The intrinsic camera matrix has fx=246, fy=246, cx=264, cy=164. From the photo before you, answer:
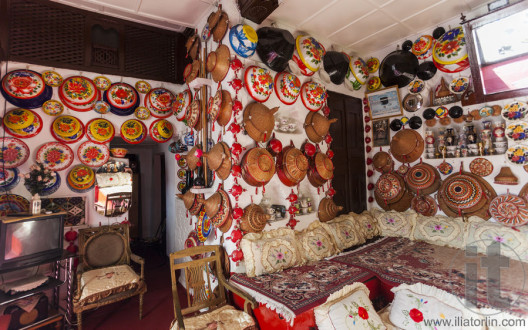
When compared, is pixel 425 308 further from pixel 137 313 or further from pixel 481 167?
pixel 137 313

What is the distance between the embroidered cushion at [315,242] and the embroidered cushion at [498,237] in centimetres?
167

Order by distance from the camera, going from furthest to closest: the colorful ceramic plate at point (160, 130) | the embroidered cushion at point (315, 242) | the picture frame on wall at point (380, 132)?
the picture frame on wall at point (380, 132), the colorful ceramic plate at point (160, 130), the embroidered cushion at point (315, 242)

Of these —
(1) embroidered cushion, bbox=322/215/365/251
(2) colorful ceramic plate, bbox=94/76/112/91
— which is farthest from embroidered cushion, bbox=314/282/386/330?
(2) colorful ceramic plate, bbox=94/76/112/91

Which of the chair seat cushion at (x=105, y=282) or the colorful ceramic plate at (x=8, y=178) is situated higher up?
the colorful ceramic plate at (x=8, y=178)

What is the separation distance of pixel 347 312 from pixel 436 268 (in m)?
1.28

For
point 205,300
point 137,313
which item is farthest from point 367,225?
point 137,313

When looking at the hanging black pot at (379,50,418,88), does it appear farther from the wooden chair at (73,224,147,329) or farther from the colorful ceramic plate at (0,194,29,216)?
the colorful ceramic plate at (0,194,29,216)

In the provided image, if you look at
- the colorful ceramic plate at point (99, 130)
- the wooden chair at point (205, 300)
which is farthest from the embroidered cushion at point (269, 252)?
the colorful ceramic plate at point (99, 130)

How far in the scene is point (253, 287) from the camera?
224cm

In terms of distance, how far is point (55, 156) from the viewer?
2977 mm

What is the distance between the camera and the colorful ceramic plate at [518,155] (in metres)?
2.82

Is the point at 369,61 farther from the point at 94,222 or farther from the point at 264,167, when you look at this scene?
the point at 94,222

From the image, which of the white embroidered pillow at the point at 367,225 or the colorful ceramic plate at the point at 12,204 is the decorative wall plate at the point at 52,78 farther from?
the white embroidered pillow at the point at 367,225

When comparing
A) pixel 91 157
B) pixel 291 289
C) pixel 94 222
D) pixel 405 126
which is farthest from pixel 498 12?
pixel 94 222
